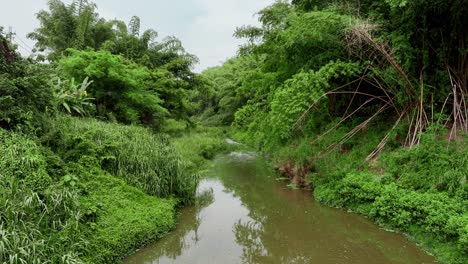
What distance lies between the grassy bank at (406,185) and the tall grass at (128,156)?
3584 millimetres

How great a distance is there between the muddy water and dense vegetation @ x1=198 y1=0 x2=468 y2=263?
462 millimetres

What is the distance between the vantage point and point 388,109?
1050 cm

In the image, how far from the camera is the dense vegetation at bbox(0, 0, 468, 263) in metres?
5.40

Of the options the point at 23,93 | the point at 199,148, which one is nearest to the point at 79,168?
the point at 23,93

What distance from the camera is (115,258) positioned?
5.55 metres

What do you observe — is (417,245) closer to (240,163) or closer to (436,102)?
(436,102)

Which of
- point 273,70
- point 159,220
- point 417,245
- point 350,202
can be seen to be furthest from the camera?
point 273,70

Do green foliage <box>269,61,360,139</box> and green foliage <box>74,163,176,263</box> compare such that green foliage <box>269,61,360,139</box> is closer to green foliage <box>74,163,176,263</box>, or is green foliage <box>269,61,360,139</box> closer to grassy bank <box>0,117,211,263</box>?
grassy bank <box>0,117,211,263</box>

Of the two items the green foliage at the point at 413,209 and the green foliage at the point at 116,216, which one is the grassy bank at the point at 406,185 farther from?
the green foliage at the point at 116,216

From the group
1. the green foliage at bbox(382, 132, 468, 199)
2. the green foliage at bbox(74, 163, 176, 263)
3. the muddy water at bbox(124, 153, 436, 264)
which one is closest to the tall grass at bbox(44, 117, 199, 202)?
the green foliage at bbox(74, 163, 176, 263)

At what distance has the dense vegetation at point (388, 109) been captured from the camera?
650 centimetres

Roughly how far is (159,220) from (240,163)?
29.1 feet

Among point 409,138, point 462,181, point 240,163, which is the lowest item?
point 240,163

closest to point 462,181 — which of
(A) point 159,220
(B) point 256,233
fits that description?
(B) point 256,233
